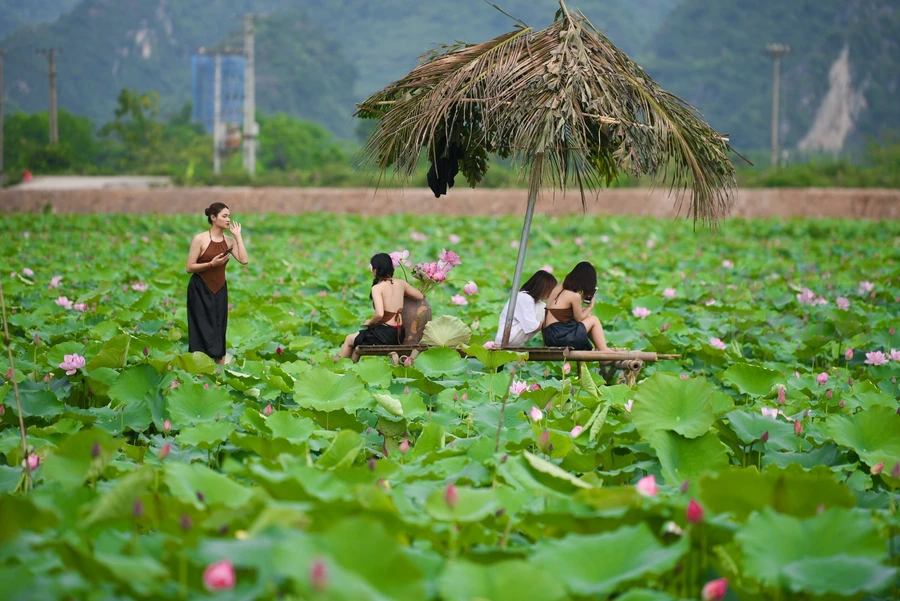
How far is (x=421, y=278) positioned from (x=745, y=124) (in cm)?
6575

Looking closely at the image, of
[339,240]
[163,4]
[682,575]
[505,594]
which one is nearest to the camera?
[505,594]

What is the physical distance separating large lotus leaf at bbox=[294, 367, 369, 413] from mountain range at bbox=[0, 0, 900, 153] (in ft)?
174

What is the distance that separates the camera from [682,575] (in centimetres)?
221

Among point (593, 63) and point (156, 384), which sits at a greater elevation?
point (593, 63)

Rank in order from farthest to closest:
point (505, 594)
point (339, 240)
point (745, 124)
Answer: point (745, 124) → point (339, 240) → point (505, 594)

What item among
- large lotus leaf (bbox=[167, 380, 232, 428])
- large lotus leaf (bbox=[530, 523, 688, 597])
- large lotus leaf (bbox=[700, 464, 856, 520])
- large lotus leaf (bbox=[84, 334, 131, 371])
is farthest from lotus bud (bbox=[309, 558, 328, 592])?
large lotus leaf (bbox=[84, 334, 131, 371])

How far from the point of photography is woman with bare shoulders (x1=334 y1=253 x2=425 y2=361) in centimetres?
504

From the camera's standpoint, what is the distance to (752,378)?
12.7 ft

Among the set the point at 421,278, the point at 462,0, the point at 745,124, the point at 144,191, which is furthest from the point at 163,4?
the point at 421,278

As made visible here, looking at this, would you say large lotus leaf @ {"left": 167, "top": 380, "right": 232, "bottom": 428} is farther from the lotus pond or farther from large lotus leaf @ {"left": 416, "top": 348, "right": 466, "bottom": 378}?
large lotus leaf @ {"left": 416, "top": 348, "right": 466, "bottom": 378}

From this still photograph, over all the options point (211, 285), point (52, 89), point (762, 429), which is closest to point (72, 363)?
point (211, 285)

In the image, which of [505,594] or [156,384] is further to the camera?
[156,384]

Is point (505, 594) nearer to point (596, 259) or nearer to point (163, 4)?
point (596, 259)

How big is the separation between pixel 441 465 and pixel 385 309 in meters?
2.30
